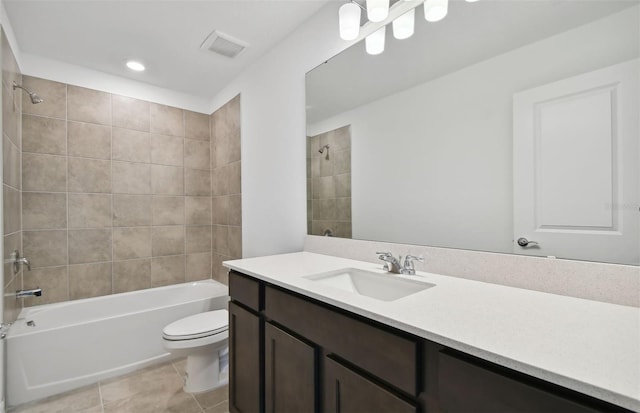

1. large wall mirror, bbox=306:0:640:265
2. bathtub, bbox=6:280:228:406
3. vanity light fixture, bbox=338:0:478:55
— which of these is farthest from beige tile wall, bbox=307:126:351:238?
bathtub, bbox=6:280:228:406

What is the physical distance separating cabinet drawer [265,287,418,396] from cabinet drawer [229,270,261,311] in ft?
0.55

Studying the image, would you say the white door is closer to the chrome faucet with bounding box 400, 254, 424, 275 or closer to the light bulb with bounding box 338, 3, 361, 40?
the chrome faucet with bounding box 400, 254, 424, 275

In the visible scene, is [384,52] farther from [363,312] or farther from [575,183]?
[363,312]

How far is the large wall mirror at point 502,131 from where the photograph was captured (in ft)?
2.87

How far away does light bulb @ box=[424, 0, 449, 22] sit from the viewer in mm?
1270

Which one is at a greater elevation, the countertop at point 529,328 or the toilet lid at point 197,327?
the countertop at point 529,328

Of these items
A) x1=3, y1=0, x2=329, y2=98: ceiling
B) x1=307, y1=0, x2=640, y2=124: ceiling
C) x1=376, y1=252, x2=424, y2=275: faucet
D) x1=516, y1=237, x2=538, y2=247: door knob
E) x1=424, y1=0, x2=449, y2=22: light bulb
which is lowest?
x1=376, y1=252, x2=424, y2=275: faucet

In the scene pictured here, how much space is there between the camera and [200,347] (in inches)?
73.9

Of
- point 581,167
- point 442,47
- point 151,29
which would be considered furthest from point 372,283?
point 151,29

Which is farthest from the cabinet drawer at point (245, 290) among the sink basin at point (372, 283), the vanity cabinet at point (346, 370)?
the sink basin at point (372, 283)

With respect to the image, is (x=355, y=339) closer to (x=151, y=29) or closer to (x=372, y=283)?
(x=372, y=283)

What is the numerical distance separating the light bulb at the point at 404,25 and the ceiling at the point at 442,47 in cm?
3

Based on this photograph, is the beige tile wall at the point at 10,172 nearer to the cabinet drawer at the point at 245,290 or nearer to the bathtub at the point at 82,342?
the bathtub at the point at 82,342

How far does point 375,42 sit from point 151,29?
1559mm
